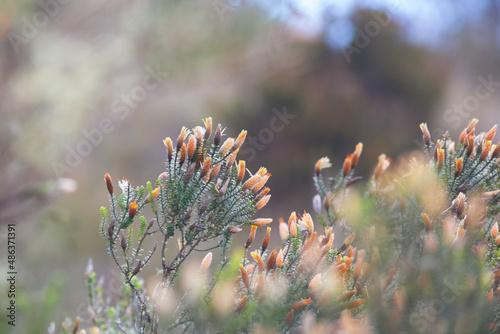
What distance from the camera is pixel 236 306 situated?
1.57 m

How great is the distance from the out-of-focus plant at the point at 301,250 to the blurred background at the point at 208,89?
4.30 meters

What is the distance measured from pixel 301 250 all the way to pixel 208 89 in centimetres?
928

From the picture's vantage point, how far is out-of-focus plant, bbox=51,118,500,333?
1413mm

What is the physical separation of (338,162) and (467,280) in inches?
313

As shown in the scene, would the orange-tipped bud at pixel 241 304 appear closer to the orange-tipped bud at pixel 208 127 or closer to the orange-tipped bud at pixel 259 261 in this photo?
the orange-tipped bud at pixel 259 261

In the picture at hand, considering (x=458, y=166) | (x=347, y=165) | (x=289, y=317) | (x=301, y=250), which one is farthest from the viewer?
(x=347, y=165)

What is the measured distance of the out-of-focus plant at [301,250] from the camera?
4.64 feet

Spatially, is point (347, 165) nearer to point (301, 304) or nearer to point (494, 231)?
point (494, 231)

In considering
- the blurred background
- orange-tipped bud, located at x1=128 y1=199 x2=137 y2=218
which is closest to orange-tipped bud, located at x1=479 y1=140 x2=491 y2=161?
orange-tipped bud, located at x1=128 y1=199 x2=137 y2=218

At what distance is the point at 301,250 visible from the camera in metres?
1.70

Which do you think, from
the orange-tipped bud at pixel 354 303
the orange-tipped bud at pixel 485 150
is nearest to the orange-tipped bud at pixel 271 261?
the orange-tipped bud at pixel 354 303

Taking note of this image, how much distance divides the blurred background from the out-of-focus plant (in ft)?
14.1

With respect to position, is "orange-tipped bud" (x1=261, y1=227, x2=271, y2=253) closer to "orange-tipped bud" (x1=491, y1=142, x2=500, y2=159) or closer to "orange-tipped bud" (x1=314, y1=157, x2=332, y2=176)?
"orange-tipped bud" (x1=314, y1=157, x2=332, y2=176)

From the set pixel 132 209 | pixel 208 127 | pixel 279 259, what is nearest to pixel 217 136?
pixel 208 127
